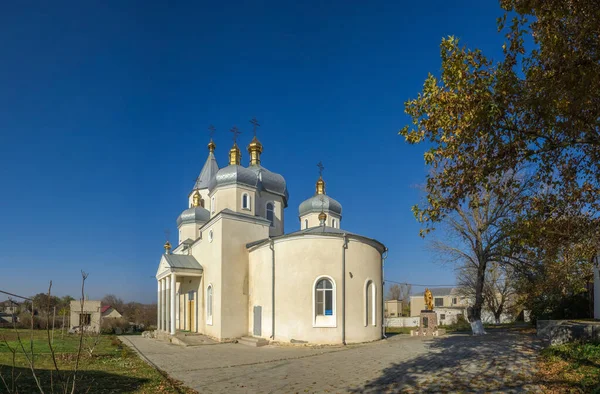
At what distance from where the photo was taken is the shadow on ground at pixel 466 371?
893 cm

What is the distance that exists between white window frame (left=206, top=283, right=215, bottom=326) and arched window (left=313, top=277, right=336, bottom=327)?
5.64 m

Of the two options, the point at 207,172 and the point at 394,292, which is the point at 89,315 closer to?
the point at 207,172

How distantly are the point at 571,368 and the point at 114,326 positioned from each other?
3211 centimetres

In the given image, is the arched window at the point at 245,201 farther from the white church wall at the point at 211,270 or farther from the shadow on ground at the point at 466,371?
the shadow on ground at the point at 466,371

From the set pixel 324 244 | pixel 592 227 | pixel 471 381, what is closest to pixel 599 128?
pixel 592 227

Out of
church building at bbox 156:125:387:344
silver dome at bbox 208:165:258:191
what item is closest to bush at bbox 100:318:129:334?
church building at bbox 156:125:387:344

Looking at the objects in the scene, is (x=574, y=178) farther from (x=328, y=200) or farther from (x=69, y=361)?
(x=328, y=200)

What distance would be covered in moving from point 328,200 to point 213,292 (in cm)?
1119

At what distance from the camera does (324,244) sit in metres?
19.2

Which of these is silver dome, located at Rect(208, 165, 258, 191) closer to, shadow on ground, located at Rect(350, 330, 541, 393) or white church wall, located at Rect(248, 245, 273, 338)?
white church wall, located at Rect(248, 245, 273, 338)

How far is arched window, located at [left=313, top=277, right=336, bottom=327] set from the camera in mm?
18797

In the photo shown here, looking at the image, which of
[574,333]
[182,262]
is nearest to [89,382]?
[574,333]

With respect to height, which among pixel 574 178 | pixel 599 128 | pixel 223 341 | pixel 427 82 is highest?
pixel 427 82

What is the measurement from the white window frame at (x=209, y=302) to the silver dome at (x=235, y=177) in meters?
5.41
